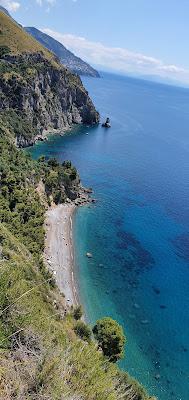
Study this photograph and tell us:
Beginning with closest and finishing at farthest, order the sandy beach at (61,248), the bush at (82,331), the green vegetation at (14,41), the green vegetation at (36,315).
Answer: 1. the green vegetation at (36,315)
2. the bush at (82,331)
3. the sandy beach at (61,248)
4. the green vegetation at (14,41)

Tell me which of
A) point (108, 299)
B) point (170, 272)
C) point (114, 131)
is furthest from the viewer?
point (114, 131)

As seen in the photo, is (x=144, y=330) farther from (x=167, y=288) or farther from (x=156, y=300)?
(x=167, y=288)

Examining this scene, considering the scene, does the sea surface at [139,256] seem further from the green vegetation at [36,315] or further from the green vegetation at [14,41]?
the green vegetation at [14,41]

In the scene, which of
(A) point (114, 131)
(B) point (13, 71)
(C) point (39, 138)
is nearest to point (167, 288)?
(C) point (39, 138)

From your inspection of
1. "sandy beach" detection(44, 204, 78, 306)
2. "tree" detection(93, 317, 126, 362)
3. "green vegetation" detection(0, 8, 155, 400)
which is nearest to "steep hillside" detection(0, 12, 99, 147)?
"green vegetation" detection(0, 8, 155, 400)

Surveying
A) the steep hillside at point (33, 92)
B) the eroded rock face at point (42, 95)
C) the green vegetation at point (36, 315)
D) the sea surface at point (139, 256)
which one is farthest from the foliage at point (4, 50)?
the sea surface at point (139, 256)

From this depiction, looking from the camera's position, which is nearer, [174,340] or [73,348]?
[73,348]

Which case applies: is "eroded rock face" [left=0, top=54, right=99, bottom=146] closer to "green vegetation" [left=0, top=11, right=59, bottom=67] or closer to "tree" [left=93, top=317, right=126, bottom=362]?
"green vegetation" [left=0, top=11, right=59, bottom=67]
